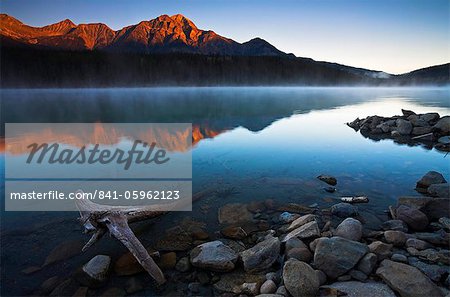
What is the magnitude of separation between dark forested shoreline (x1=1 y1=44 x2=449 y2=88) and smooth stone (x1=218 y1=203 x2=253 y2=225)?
3926 inches

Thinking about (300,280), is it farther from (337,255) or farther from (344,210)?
(344,210)

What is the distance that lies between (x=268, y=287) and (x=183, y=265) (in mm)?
1475

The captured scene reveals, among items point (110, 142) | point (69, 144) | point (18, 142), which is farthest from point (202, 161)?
point (18, 142)

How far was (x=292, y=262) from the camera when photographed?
3.96 meters

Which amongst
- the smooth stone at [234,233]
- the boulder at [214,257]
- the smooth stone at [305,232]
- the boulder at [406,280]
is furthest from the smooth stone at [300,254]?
the smooth stone at [234,233]

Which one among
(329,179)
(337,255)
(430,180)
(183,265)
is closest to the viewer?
(337,255)

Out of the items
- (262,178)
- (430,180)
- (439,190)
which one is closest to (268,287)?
(262,178)

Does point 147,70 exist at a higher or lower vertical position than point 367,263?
higher

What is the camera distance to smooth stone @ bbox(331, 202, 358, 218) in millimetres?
6027

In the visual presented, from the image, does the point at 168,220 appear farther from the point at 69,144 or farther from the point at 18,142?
the point at 18,142

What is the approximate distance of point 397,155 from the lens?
451 inches

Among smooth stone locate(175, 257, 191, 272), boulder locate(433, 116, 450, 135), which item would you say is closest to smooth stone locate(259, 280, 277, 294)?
smooth stone locate(175, 257, 191, 272)

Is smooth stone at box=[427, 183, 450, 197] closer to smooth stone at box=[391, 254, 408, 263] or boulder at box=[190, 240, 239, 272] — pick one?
smooth stone at box=[391, 254, 408, 263]

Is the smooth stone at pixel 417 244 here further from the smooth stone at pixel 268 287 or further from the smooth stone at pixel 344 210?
the smooth stone at pixel 268 287
